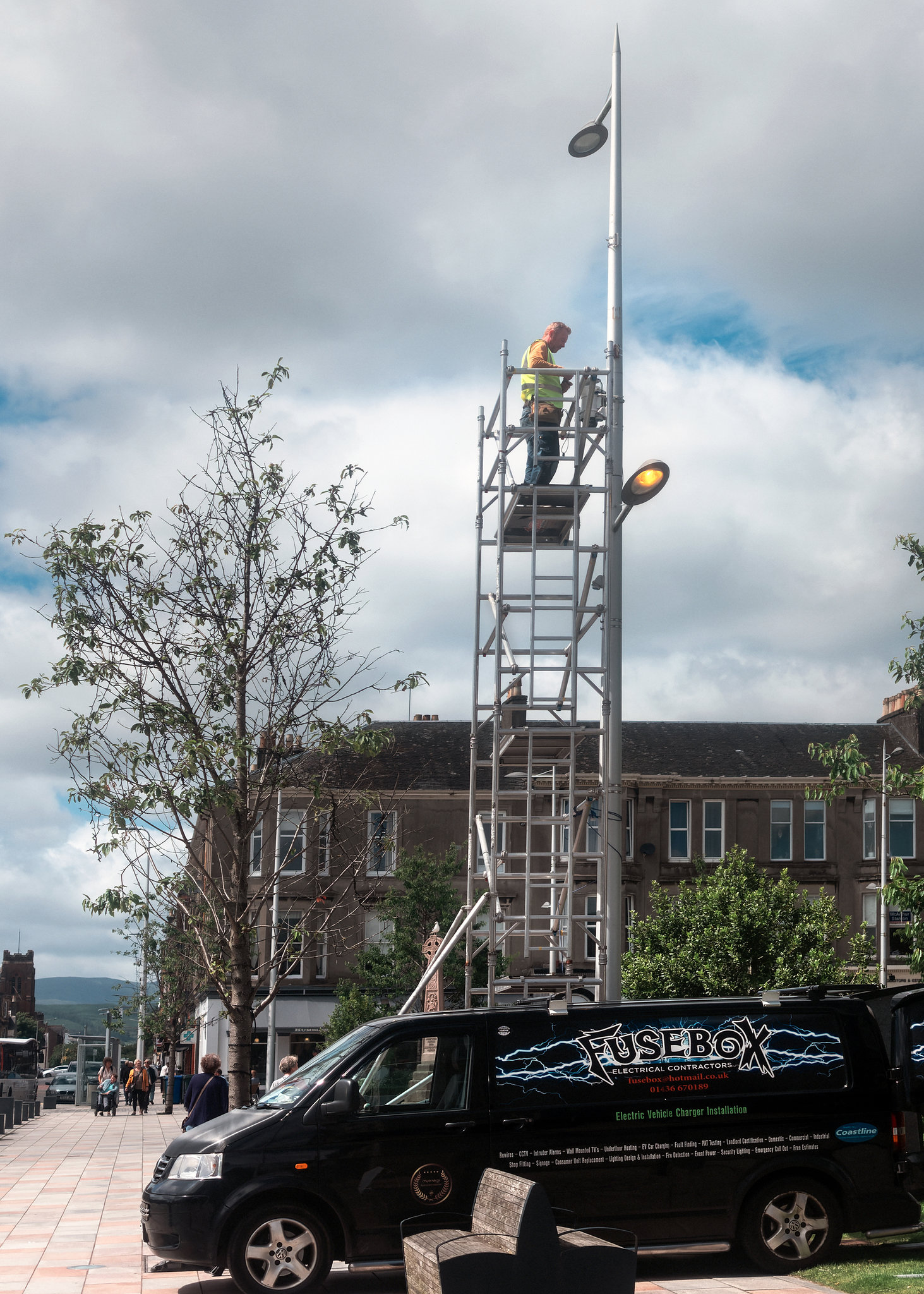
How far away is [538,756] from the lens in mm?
15250

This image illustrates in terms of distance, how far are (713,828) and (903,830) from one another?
21.5ft

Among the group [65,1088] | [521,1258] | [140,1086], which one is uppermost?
[521,1258]

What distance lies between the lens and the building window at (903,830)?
4725cm

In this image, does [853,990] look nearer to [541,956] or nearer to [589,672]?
[589,672]

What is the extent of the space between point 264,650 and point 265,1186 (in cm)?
637

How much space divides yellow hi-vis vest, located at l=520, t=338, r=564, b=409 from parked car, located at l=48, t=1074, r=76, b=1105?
53.5m

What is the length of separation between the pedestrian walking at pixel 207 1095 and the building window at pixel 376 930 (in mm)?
28475

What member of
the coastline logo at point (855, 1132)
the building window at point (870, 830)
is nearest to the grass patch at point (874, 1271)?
the coastline logo at point (855, 1132)

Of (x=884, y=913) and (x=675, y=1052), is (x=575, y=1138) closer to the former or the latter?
(x=675, y=1052)

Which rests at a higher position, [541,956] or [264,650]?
[264,650]

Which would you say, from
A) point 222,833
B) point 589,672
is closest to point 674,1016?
point 589,672

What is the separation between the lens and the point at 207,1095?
44.7 feet

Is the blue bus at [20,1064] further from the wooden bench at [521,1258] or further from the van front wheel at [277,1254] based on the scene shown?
the wooden bench at [521,1258]

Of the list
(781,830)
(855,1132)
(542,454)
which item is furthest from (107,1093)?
(855,1132)
